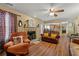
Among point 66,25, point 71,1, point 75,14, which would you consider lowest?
point 66,25

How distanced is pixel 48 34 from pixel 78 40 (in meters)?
0.73

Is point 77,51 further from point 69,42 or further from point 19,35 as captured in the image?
point 19,35

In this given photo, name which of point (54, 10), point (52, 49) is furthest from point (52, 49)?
point (54, 10)

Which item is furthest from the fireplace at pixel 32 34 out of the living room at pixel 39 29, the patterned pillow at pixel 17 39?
the patterned pillow at pixel 17 39

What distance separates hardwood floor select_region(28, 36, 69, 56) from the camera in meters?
2.84

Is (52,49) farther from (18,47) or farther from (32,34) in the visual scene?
(18,47)

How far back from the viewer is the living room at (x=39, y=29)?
2783 millimetres

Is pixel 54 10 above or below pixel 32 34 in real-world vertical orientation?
above

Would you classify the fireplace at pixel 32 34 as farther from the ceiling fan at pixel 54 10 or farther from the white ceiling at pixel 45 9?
the ceiling fan at pixel 54 10

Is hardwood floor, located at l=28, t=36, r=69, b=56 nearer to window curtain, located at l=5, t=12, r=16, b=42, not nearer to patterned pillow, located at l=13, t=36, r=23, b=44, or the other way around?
patterned pillow, located at l=13, t=36, r=23, b=44

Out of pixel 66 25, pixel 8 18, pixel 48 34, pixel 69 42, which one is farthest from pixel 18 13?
pixel 69 42

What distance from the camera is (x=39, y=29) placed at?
289 centimetres

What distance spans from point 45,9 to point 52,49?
952 mm

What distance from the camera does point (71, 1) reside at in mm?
2715
